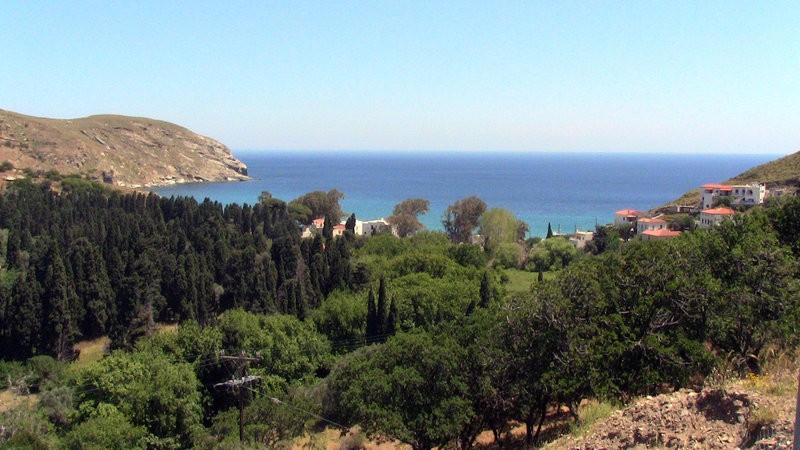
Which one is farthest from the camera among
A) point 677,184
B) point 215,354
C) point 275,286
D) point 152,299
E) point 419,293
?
point 677,184

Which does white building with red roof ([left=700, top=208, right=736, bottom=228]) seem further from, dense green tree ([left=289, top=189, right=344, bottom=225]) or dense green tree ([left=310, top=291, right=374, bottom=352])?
dense green tree ([left=289, top=189, right=344, bottom=225])

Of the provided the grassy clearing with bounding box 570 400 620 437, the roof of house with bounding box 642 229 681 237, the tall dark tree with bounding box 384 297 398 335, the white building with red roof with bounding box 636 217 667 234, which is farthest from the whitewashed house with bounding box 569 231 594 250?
the grassy clearing with bounding box 570 400 620 437

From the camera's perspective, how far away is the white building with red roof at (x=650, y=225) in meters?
52.4

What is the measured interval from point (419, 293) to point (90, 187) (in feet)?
212

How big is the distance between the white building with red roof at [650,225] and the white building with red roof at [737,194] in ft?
23.4

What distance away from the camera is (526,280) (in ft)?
143

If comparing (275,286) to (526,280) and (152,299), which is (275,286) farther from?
(526,280)

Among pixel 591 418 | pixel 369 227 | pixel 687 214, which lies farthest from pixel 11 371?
pixel 687 214

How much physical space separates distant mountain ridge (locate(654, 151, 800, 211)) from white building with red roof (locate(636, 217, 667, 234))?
12443 millimetres

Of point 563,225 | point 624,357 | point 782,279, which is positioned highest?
point 782,279

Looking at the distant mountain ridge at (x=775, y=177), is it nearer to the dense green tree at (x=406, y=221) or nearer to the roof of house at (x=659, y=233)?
the roof of house at (x=659, y=233)

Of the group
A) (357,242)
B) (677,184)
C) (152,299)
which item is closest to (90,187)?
(357,242)

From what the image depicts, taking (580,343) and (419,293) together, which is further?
(419,293)

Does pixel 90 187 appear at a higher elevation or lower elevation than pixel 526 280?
higher
